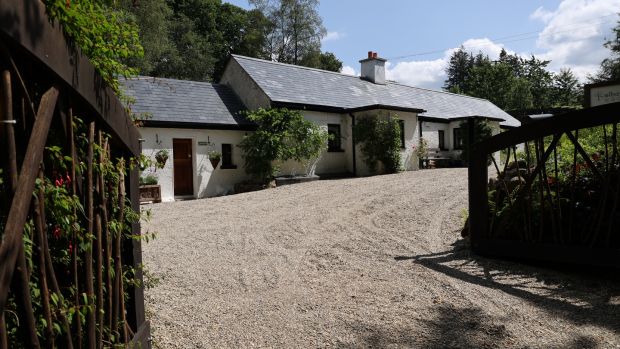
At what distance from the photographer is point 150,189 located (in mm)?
14219

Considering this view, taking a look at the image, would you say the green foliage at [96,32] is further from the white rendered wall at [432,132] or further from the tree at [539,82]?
the tree at [539,82]

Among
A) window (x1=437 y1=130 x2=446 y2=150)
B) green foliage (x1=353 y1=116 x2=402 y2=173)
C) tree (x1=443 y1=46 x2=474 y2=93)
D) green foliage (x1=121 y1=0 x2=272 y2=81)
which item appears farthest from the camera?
tree (x1=443 y1=46 x2=474 y2=93)

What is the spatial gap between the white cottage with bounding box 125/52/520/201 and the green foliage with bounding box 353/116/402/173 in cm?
44

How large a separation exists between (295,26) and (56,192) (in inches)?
1507

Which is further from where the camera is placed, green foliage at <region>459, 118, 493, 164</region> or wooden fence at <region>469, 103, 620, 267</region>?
green foliage at <region>459, 118, 493, 164</region>

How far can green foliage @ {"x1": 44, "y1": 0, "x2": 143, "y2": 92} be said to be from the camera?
208cm

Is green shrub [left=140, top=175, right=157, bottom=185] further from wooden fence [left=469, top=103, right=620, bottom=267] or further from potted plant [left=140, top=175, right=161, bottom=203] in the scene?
wooden fence [left=469, top=103, right=620, bottom=267]

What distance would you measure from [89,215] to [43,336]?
1.84 ft

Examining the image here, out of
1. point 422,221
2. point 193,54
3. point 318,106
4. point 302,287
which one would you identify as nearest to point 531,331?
point 302,287

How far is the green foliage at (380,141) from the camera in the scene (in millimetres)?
17953

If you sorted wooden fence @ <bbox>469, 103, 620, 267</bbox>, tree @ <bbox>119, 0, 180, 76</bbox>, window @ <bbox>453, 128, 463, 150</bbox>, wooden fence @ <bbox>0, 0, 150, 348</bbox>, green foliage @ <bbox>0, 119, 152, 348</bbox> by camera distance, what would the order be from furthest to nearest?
1. tree @ <bbox>119, 0, 180, 76</bbox>
2. window @ <bbox>453, 128, 463, 150</bbox>
3. wooden fence @ <bbox>469, 103, 620, 267</bbox>
4. green foliage @ <bbox>0, 119, 152, 348</bbox>
5. wooden fence @ <bbox>0, 0, 150, 348</bbox>

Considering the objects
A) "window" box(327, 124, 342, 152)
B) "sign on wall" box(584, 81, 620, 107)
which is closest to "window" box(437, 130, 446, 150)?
"window" box(327, 124, 342, 152)

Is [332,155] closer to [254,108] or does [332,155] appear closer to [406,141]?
[406,141]

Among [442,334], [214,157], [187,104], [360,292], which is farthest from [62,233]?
[187,104]
